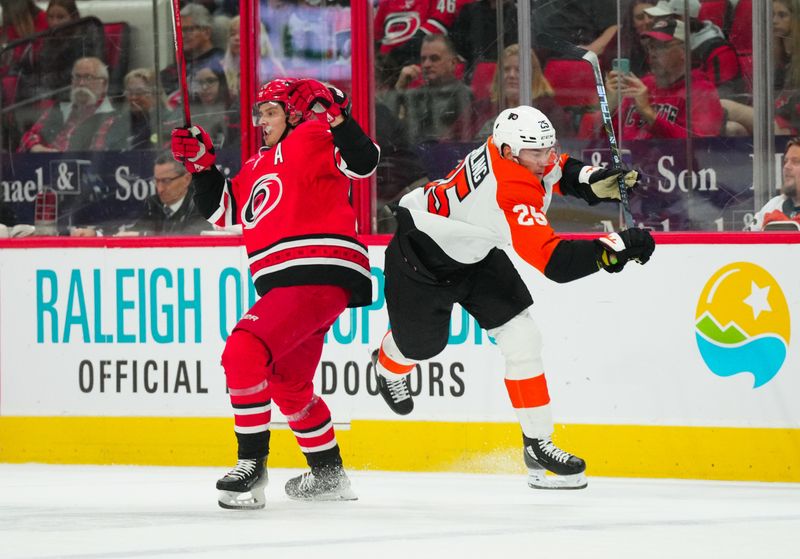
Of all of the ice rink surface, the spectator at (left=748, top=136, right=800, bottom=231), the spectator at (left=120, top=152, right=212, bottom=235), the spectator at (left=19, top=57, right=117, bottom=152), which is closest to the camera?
the ice rink surface

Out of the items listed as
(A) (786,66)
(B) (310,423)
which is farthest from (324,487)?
(A) (786,66)

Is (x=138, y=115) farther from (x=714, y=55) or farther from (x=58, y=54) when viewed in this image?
(x=714, y=55)

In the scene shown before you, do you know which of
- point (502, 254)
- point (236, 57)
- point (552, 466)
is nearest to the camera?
point (552, 466)

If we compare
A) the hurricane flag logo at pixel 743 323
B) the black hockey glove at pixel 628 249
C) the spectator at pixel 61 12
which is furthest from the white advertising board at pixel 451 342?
the black hockey glove at pixel 628 249

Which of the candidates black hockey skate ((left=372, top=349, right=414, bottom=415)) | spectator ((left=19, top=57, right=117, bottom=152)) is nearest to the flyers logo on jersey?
black hockey skate ((left=372, top=349, right=414, bottom=415))

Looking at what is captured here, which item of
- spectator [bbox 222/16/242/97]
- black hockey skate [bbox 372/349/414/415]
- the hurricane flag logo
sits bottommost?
black hockey skate [bbox 372/349/414/415]

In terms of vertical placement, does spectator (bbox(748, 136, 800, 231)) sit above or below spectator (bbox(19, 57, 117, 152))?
below

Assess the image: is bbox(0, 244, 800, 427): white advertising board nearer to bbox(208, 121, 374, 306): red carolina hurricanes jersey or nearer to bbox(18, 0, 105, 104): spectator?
bbox(18, 0, 105, 104): spectator

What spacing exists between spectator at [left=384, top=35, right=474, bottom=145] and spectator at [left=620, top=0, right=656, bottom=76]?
61cm

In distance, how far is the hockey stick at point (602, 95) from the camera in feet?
14.7

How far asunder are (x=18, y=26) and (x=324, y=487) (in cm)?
257

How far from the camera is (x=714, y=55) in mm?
5445

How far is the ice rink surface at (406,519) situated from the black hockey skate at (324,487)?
5 cm

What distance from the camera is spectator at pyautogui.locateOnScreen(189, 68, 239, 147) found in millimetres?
5930
